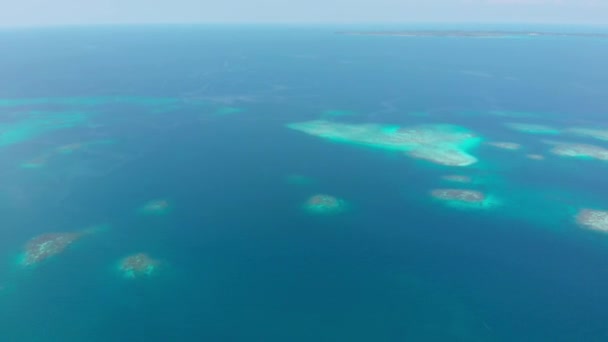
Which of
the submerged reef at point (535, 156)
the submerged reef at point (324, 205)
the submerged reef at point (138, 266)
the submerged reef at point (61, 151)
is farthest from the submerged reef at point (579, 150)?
the submerged reef at point (61, 151)

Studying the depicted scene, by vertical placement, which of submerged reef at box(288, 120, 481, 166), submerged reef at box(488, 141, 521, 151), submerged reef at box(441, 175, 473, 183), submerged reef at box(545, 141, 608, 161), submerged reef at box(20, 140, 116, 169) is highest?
submerged reef at box(545, 141, 608, 161)

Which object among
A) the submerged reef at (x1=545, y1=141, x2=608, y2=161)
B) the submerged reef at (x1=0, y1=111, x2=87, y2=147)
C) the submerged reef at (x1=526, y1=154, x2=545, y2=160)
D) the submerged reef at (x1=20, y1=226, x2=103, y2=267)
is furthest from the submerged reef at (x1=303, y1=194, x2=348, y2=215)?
the submerged reef at (x1=0, y1=111, x2=87, y2=147)

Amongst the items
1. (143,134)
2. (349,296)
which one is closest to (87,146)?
(143,134)

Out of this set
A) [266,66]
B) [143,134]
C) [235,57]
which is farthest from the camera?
[235,57]

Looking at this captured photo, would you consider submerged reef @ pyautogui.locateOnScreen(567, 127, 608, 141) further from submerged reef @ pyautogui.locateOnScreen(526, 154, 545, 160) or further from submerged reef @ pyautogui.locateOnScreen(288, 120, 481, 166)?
submerged reef @ pyautogui.locateOnScreen(288, 120, 481, 166)

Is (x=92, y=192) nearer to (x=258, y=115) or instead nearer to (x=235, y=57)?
(x=258, y=115)
